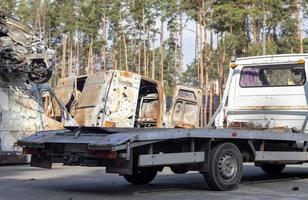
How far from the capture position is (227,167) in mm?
9914

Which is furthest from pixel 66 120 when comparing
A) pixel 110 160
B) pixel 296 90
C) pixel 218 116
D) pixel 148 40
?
pixel 148 40

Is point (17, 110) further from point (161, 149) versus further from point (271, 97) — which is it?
point (161, 149)

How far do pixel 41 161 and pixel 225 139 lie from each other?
304cm

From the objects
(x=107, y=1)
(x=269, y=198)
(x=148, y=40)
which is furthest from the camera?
(x=148, y=40)

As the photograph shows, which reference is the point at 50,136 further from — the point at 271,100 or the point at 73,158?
the point at 271,100

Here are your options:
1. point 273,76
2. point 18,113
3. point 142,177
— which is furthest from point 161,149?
point 18,113

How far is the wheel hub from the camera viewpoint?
32.1 ft

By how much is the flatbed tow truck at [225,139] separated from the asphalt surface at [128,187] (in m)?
0.39

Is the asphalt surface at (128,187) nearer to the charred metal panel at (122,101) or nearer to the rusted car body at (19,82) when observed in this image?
the rusted car body at (19,82)

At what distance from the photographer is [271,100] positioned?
40.7ft

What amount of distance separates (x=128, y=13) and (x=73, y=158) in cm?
5239

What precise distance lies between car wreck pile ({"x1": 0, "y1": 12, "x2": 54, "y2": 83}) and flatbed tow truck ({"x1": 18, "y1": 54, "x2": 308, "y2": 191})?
6241mm

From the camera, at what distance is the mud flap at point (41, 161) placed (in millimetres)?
9523

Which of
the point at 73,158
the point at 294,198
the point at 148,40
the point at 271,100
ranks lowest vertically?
the point at 294,198
